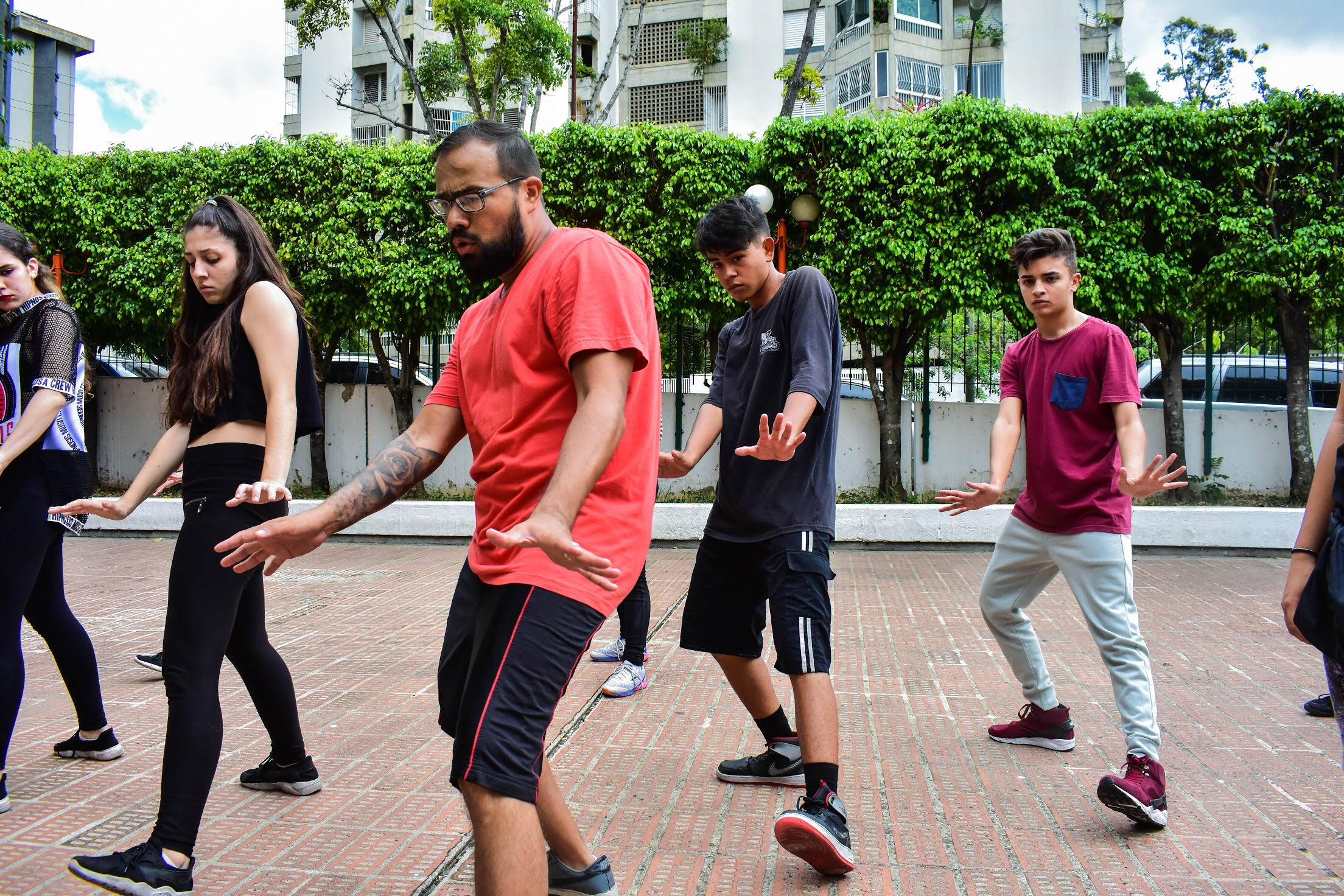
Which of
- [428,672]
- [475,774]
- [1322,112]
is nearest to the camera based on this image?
[475,774]

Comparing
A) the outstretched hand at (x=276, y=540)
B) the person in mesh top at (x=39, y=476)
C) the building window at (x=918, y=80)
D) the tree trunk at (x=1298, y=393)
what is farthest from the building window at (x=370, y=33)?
the outstretched hand at (x=276, y=540)

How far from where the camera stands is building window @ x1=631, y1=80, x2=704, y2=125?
37.2 m

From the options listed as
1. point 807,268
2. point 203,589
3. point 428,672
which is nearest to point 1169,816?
point 807,268

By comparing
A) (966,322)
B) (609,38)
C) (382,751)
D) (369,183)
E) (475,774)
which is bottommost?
(382,751)

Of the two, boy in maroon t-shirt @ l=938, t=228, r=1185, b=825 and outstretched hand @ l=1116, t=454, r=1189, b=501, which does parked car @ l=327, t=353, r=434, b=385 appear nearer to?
boy in maroon t-shirt @ l=938, t=228, r=1185, b=825

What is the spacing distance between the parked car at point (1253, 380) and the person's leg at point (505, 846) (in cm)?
1180

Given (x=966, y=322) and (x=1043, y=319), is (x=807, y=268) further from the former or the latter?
(x=966, y=322)

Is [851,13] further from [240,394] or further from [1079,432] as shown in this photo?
[240,394]

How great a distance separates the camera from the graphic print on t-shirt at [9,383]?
3461mm

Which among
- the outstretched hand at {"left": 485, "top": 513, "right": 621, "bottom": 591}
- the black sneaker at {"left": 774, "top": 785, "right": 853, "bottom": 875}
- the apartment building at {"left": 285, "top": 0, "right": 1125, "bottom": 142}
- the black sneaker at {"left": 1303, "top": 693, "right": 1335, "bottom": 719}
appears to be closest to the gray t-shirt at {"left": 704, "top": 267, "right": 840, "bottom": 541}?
the black sneaker at {"left": 774, "top": 785, "right": 853, "bottom": 875}

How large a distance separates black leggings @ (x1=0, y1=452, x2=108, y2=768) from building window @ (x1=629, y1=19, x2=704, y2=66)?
36390mm

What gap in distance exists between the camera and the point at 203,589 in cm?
271

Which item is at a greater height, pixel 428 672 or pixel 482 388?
pixel 482 388

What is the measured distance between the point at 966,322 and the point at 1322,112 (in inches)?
172
